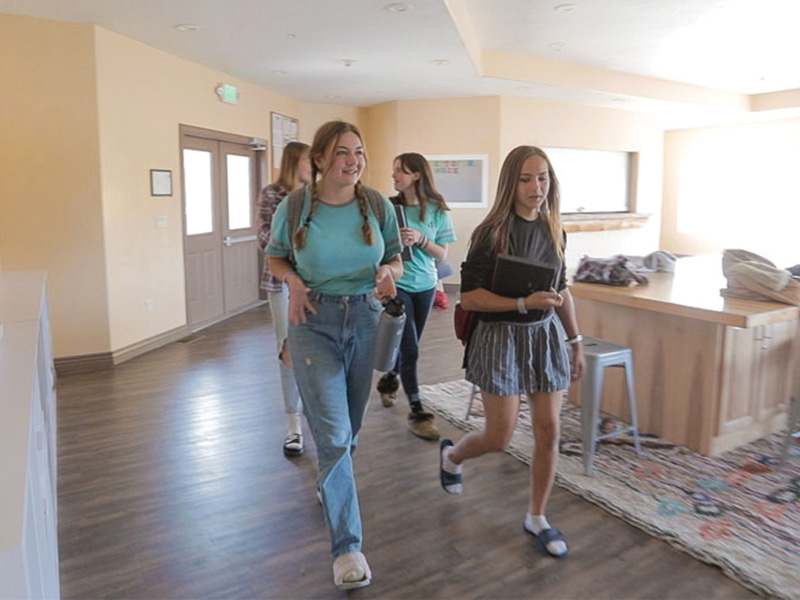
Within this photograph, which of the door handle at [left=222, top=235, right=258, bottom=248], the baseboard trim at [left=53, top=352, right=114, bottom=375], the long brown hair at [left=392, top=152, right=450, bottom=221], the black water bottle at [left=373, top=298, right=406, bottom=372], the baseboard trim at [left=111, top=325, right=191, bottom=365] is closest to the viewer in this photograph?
the black water bottle at [left=373, top=298, right=406, bottom=372]

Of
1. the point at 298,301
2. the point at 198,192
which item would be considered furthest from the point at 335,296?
the point at 198,192

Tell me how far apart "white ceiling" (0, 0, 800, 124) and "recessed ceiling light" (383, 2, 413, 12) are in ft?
0.08

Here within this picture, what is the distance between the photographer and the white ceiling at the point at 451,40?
4457mm

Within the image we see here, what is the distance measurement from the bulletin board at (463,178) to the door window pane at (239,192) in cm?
245

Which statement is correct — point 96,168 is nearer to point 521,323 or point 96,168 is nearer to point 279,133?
point 279,133

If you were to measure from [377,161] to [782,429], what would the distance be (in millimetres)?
6507

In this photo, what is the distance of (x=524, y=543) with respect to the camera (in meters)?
2.31

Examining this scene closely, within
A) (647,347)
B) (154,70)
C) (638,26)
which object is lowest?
(647,347)

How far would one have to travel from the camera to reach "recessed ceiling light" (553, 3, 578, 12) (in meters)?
5.04

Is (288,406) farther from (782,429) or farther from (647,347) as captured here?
(782,429)

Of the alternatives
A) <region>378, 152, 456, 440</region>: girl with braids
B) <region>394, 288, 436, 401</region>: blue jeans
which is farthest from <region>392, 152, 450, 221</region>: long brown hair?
<region>394, 288, 436, 401</region>: blue jeans

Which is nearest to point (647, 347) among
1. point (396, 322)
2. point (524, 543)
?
point (524, 543)

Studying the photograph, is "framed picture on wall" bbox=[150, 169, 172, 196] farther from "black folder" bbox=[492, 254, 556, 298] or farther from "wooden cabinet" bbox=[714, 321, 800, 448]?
"wooden cabinet" bbox=[714, 321, 800, 448]

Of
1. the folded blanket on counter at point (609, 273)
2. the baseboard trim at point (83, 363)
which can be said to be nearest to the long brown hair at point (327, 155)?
the folded blanket on counter at point (609, 273)
